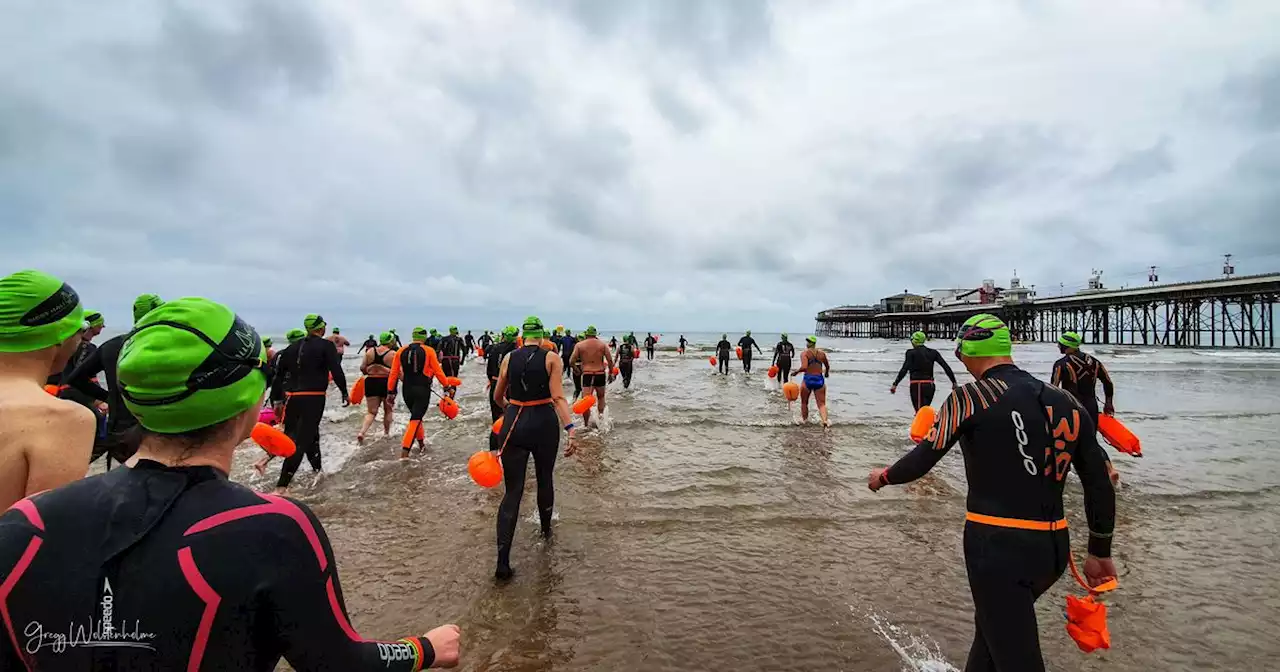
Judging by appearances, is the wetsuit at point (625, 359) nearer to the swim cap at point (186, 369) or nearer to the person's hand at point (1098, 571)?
the person's hand at point (1098, 571)

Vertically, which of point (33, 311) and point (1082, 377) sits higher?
point (33, 311)

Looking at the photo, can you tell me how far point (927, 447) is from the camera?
3.06m

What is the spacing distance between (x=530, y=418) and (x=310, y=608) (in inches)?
152

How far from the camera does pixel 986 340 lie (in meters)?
3.10

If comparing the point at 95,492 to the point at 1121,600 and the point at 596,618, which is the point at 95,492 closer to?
the point at 596,618

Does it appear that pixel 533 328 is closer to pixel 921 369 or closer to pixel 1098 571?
pixel 1098 571

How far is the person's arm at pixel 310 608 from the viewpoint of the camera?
1188 mm

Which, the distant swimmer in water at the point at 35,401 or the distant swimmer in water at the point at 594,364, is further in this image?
the distant swimmer in water at the point at 594,364

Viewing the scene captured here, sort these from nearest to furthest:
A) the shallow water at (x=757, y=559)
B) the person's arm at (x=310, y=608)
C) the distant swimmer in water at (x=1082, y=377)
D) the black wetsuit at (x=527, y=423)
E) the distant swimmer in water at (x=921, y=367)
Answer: the person's arm at (x=310, y=608) → the shallow water at (x=757, y=559) → the black wetsuit at (x=527, y=423) → the distant swimmer in water at (x=1082, y=377) → the distant swimmer in water at (x=921, y=367)

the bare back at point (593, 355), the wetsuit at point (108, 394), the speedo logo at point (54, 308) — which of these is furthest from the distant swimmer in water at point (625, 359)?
the speedo logo at point (54, 308)

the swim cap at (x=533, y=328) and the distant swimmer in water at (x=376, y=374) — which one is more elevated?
the swim cap at (x=533, y=328)

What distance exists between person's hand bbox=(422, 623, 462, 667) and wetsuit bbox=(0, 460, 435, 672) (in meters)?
0.40

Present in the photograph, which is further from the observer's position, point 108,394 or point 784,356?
point 784,356

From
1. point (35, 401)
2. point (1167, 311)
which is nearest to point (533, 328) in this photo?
point (35, 401)
